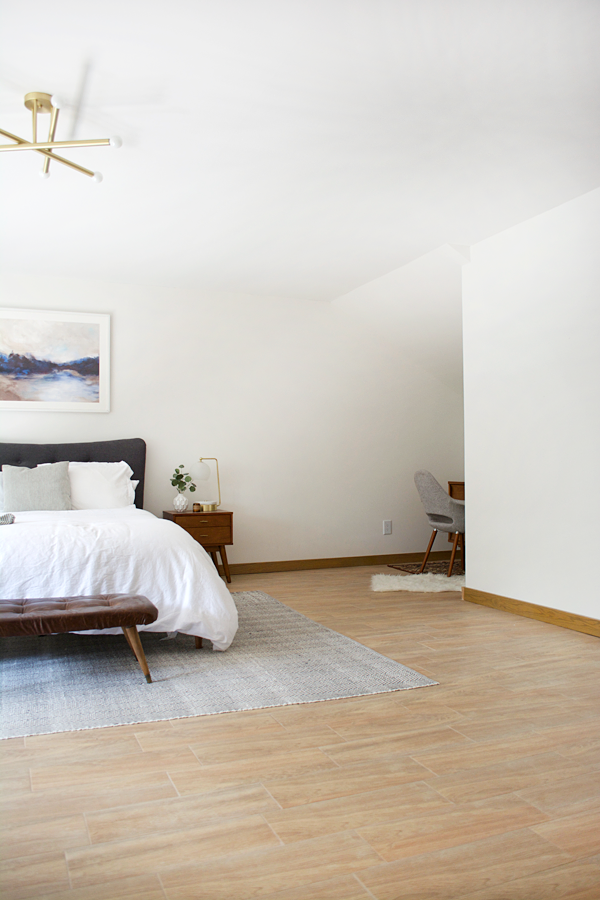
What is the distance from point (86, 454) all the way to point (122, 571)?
2115 mm

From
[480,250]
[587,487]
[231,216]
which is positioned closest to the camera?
[587,487]

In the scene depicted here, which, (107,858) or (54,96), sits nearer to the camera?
(107,858)

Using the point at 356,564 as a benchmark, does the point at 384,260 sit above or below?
above

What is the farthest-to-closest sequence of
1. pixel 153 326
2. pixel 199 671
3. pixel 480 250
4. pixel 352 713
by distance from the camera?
pixel 153 326 < pixel 480 250 < pixel 199 671 < pixel 352 713

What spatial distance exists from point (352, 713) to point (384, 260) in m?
3.34

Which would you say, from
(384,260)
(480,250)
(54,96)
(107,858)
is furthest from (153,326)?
(107,858)

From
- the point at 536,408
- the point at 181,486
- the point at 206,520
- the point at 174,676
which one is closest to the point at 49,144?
the point at 174,676

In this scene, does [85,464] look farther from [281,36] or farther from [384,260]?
[281,36]

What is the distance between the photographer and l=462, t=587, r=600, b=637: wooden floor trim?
3.76 m

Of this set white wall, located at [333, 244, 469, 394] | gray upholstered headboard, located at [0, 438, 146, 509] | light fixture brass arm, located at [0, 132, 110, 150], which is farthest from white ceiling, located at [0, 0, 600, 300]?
gray upholstered headboard, located at [0, 438, 146, 509]

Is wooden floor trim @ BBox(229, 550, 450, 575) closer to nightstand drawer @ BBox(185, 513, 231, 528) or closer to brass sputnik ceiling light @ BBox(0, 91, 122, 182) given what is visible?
nightstand drawer @ BBox(185, 513, 231, 528)

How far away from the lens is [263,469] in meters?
6.06

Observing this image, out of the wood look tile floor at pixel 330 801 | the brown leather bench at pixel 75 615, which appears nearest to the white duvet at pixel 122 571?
the brown leather bench at pixel 75 615

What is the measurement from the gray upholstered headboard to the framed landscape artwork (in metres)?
0.32
